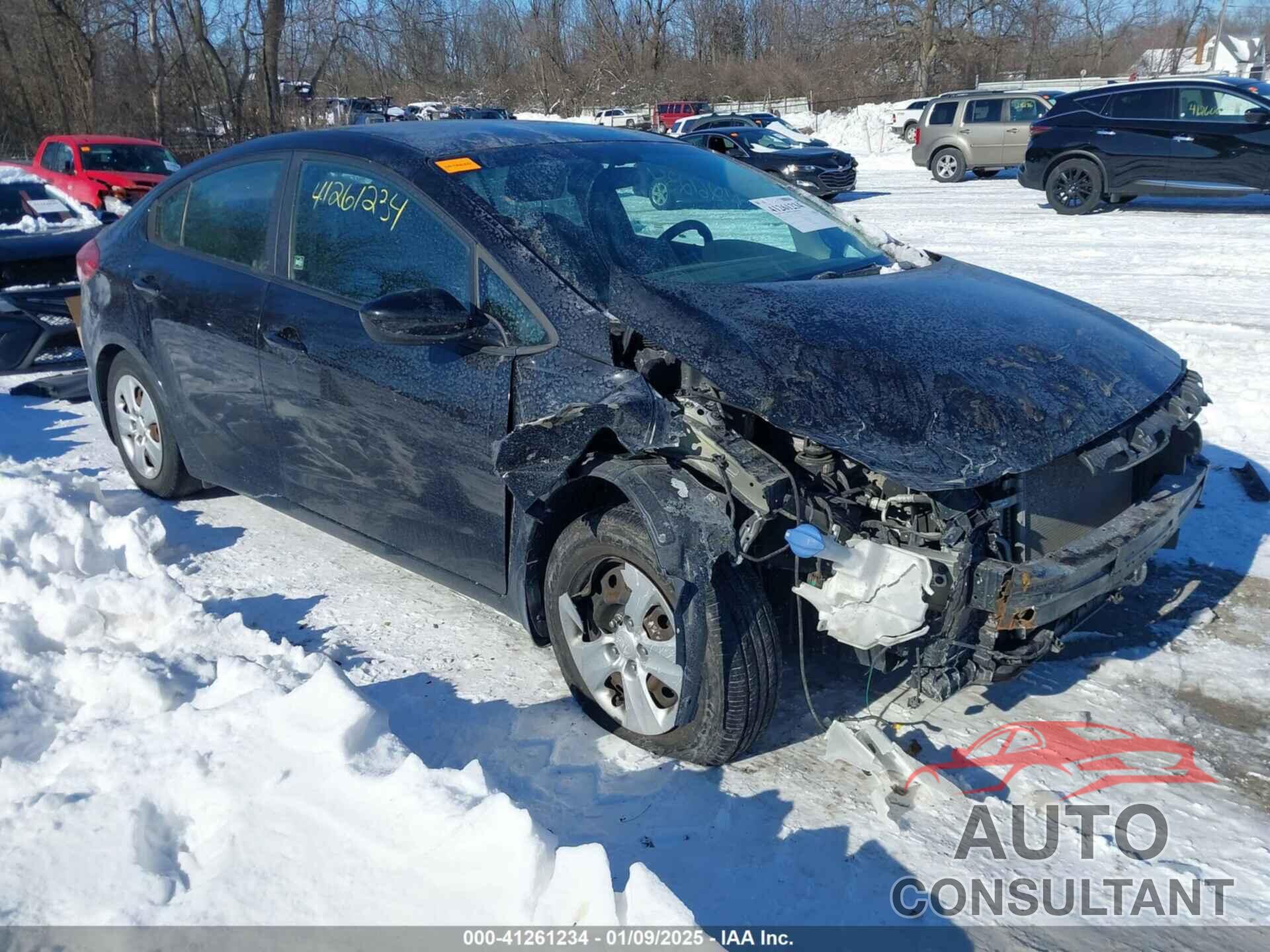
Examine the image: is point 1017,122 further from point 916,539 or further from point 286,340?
point 916,539

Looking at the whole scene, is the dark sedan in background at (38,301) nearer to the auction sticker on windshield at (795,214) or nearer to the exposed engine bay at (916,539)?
the auction sticker on windshield at (795,214)

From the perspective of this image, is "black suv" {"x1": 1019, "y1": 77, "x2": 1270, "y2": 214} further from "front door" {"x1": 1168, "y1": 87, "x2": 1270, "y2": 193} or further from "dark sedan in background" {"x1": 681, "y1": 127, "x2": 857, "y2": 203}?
"dark sedan in background" {"x1": 681, "y1": 127, "x2": 857, "y2": 203}

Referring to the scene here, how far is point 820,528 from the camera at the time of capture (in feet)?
9.30

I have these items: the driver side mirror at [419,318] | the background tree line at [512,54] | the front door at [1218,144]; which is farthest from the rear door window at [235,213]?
the background tree line at [512,54]

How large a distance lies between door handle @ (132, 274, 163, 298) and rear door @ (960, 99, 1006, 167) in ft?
62.0

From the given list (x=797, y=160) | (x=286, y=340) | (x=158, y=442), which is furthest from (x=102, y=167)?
(x=286, y=340)

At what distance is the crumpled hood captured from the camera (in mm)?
2811

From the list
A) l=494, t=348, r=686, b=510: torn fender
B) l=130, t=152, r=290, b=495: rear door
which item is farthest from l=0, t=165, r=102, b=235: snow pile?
l=494, t=348, r=686, b=510: torn fender

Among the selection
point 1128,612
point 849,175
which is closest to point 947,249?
point 849,175

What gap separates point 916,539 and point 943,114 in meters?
20.3

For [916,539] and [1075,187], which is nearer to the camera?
[916,539]

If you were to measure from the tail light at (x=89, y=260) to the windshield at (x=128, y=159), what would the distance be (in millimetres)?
12637

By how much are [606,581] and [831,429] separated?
0.84 metres

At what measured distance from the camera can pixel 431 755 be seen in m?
3.23
